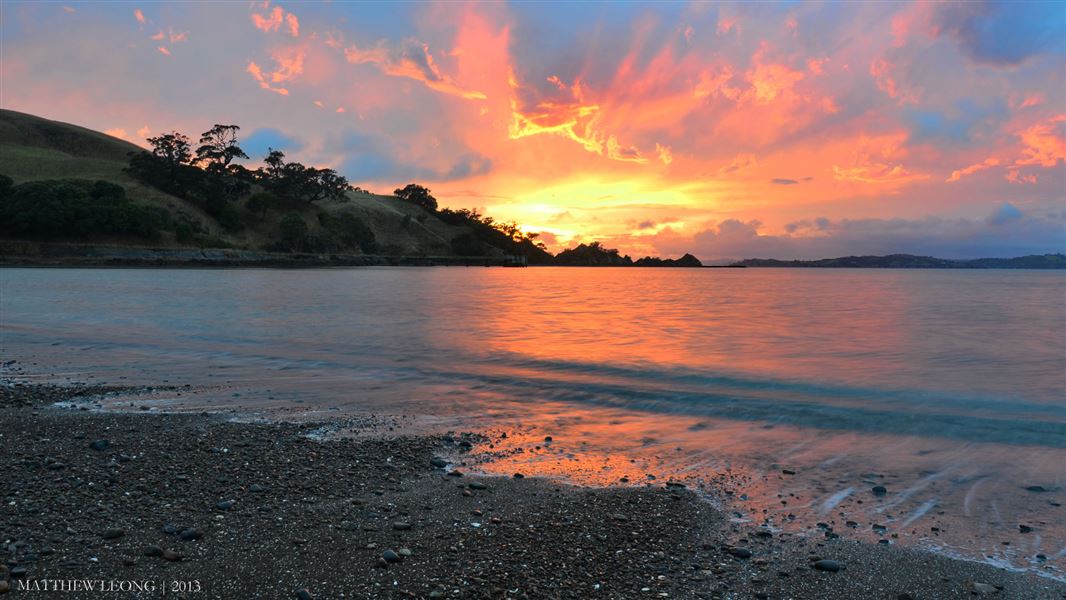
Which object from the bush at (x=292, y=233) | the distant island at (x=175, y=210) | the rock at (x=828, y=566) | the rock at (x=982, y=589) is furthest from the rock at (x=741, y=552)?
the bush at (x=292, y=233)

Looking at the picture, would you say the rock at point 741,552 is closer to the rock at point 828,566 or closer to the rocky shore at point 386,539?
the rocky shore at point 386,539

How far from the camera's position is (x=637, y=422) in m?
9.75

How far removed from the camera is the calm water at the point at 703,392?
20.9 feet

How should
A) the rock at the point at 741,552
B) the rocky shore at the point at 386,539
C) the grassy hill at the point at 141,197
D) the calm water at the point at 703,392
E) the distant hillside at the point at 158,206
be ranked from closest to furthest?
the rocky shore at the point at 386,539 → the rock at the point at 741,552 → the calm water at the point at 703,392 → the distant hillside at the point at 158,206 → the grassy hill at the point at 141,197

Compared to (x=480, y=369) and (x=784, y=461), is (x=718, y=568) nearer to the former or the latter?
(x=784, y=461)

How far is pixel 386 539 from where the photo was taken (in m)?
4.79

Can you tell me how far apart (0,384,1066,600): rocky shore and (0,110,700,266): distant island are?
111m

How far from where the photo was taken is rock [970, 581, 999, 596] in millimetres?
4289

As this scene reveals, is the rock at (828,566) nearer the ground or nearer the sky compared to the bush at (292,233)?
nearer the ground

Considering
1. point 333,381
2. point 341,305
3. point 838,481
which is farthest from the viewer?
point 341,305

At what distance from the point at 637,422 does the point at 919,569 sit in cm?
530

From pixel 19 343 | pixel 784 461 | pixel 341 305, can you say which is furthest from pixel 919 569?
pixel 341 305

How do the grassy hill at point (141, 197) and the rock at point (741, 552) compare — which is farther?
the grassy hill at point (141, 197)

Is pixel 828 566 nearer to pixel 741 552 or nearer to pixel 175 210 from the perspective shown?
pixel 741 552
